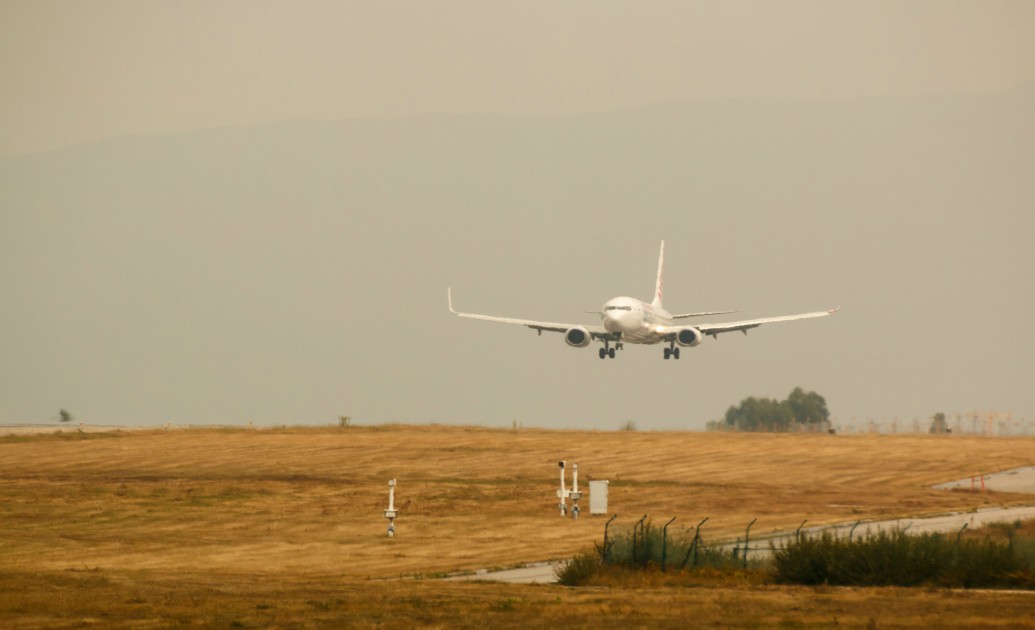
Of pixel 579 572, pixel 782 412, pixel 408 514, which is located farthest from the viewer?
pixel 782 412

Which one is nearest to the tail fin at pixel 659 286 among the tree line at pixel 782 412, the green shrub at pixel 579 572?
the tree line at pixel 782 412

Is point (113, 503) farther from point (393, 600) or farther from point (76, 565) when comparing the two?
point (393, 600)

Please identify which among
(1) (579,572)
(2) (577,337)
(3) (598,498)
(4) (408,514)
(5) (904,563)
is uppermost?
(2) (577,337)

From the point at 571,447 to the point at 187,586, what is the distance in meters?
46.1

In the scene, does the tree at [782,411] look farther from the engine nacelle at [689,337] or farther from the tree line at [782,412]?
the engine nacelle at [689,337]

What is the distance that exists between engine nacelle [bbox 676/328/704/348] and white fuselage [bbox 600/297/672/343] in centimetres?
146

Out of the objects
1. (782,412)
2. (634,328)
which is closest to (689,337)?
(634,328)

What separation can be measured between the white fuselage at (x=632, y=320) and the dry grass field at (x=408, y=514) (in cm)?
1359

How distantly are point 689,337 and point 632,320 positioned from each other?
7.33 m

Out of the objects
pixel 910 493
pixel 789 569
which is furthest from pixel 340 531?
pixel 910 493

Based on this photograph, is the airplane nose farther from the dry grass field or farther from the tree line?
the tree line

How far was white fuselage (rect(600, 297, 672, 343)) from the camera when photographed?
3994 inches

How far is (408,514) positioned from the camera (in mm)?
51719

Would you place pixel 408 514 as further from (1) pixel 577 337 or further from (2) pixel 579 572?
(1) pixel 577 337
